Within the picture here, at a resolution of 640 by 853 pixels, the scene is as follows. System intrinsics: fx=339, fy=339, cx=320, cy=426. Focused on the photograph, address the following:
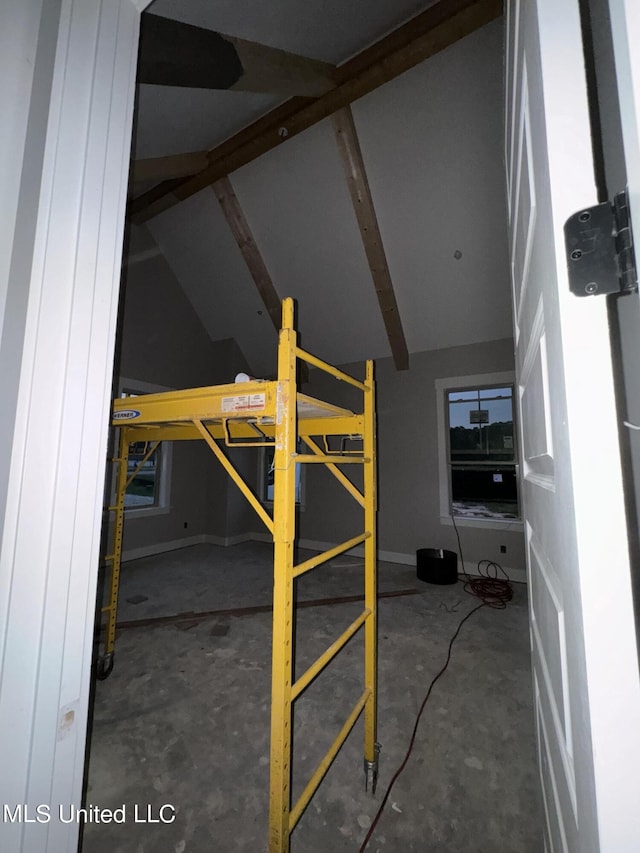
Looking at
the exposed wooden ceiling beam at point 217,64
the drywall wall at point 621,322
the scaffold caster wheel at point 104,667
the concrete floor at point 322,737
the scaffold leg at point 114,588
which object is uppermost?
the exposed wooden ceiling beam at point 217,64

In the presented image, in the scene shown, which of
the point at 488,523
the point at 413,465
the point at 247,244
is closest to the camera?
the point at 488,523

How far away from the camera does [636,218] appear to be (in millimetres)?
334

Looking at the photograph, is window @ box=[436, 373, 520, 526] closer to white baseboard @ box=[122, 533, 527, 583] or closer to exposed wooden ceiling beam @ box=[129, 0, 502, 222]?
white baseboard @ box=[122, 533, 527, 583]

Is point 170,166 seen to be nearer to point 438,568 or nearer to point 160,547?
point 160,547

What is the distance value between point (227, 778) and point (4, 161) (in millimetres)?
2214

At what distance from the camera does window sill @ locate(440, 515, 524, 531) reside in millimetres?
3957

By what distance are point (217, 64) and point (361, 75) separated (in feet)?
4.96

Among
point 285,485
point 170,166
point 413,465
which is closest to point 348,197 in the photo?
point 170,166

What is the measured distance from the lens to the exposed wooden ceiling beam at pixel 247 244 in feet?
13.1

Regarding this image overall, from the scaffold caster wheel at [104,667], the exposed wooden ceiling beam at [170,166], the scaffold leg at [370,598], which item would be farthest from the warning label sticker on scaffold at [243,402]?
the exposed wooden ceiling beam at [170,166]

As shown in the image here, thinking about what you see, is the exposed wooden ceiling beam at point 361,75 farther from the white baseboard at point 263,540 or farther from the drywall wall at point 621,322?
the white baseboard at point 263,540

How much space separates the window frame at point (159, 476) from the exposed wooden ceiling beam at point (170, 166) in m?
2.40

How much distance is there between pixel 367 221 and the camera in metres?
3.52

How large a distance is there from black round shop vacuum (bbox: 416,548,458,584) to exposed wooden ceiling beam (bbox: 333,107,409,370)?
8.76ft
